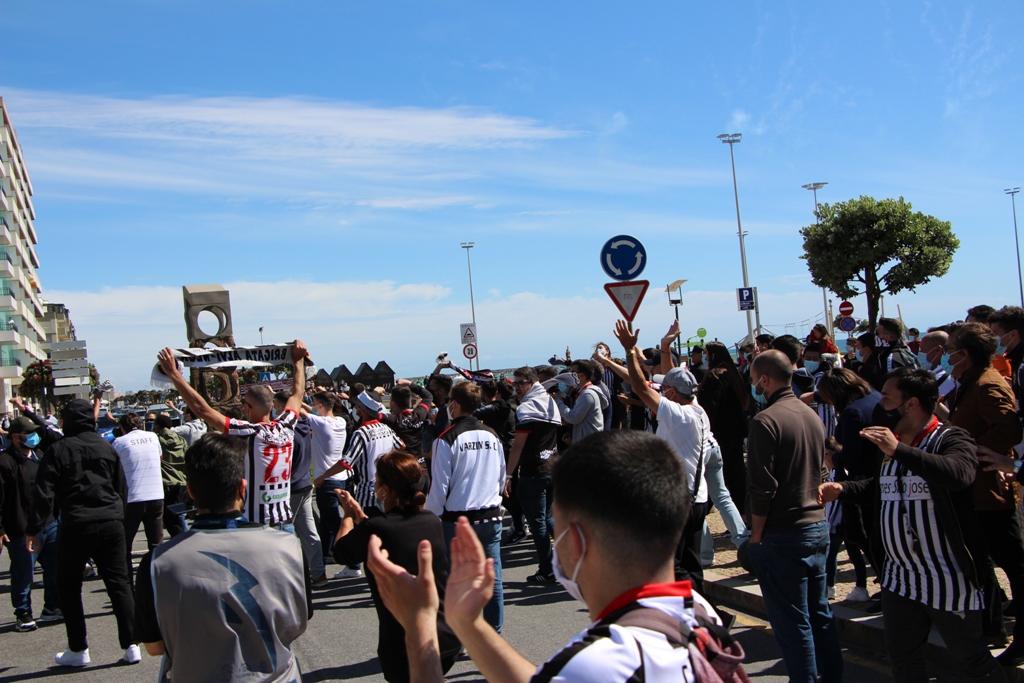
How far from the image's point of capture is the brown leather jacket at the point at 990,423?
5.23 metres

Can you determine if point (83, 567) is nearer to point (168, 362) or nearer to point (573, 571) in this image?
point (168, 362)

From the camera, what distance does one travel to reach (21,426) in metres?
7.98

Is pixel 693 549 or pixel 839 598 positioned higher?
pixel 693 549

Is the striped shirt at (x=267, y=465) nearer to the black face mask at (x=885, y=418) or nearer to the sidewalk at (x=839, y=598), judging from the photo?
the sidewalk at (x=839, y=598)

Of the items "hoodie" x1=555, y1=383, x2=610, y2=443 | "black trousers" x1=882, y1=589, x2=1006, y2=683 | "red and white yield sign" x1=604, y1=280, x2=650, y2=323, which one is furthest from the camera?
"red and white yield sign" x1=604, y1=280, x2=650, y2=323

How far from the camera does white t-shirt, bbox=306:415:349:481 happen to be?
8.36 meters

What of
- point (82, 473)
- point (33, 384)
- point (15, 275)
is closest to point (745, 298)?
point (82, 473)

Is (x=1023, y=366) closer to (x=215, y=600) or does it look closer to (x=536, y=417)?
(x=536, y=417)

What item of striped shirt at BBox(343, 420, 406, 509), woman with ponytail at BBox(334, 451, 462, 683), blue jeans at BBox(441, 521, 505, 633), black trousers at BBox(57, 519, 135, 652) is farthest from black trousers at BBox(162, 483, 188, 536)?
woman with ponytail at BBox(334, 451, 462, 683)

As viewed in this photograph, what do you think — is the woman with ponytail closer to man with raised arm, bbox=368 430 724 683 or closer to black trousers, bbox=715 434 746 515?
man with raised arm, bbox=368 430 724 683

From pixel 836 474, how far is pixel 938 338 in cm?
270

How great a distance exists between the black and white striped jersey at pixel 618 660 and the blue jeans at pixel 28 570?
297 inches

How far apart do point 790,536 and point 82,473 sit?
518 centimetres

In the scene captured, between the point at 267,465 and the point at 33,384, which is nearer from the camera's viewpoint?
the point at 267,465
